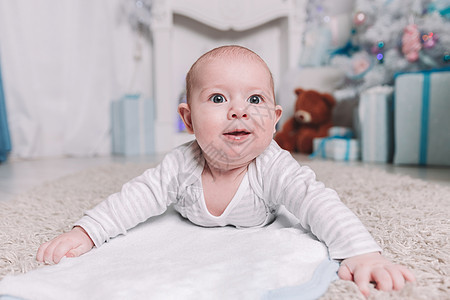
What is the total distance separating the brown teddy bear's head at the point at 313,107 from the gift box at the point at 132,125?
42.1 inches

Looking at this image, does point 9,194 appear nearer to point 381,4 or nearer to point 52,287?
point 52,287

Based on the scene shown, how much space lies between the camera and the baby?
2.02 feet

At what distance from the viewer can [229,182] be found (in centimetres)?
75

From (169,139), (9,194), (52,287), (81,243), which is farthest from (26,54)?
(52,287)

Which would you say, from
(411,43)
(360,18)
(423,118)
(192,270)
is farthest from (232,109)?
(360,18)

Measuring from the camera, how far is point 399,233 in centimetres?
70

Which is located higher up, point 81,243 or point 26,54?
point 26,54

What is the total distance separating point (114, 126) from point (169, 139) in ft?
1.37

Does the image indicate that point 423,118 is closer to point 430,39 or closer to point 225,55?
point 430,39

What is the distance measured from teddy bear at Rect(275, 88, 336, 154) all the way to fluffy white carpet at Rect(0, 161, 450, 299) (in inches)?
40.0

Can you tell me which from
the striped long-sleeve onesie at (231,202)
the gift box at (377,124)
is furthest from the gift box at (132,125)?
the striped long-sleeve onesie at (231,202)

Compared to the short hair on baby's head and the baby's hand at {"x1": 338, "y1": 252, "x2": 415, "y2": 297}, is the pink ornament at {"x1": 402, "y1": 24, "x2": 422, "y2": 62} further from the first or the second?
the baby's hand at {"x1": 338, "y1": 252, "x2": 415, "y2": 297}

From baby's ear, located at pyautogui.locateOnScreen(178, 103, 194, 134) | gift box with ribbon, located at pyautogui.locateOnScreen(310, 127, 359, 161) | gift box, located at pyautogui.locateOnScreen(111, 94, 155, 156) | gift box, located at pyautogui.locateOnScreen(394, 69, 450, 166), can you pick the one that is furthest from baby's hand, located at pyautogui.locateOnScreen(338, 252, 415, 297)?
gift box, located at pyautogui.locateOnScreen(111, 94, 155, 156)

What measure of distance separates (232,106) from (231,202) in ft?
0.62
